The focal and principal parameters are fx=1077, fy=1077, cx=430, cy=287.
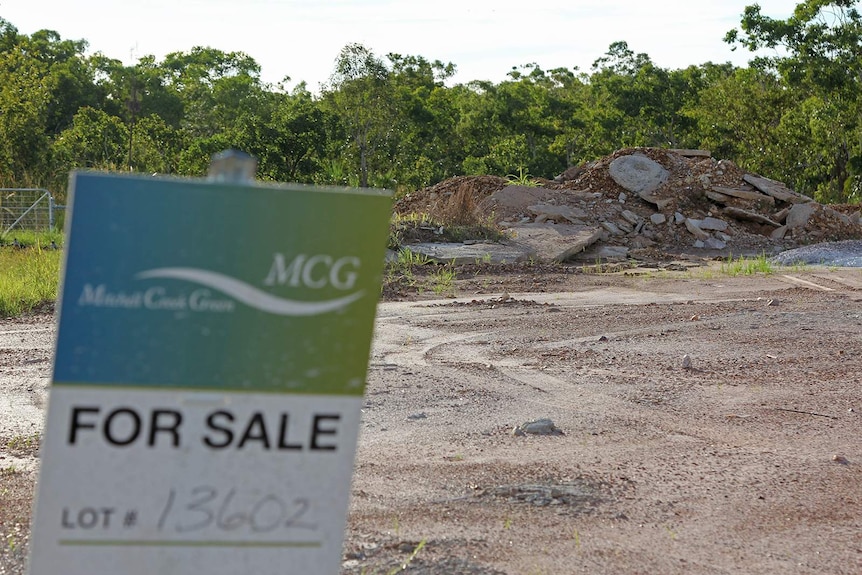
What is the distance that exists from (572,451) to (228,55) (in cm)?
7767

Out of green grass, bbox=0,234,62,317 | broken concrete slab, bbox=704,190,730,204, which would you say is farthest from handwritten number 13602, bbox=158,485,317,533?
broken concrete slab, bbox=704,190,730,204

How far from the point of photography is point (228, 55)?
79.9 meters

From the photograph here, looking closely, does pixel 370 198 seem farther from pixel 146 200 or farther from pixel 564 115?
pixel 564 115

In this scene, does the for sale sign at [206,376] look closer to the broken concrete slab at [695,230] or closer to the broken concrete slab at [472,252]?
the broken concrete slab at [472,252]

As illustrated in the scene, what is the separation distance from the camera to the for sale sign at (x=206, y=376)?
199 centimetres

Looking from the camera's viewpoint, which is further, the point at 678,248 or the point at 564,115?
the point at 564,115

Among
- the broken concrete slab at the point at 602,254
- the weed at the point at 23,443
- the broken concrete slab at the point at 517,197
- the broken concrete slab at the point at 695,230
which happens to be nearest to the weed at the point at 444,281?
the broken concrete slab at the point at 602,254

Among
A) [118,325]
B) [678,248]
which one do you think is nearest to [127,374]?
[118,325]

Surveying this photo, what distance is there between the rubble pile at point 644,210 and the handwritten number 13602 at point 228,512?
1711 centimetres

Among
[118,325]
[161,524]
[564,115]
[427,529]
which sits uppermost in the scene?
[564,115]

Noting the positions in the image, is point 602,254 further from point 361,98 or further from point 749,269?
point 361,98

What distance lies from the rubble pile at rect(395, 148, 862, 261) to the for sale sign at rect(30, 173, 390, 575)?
56.1 feet

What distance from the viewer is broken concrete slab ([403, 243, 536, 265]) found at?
17500 millimetres

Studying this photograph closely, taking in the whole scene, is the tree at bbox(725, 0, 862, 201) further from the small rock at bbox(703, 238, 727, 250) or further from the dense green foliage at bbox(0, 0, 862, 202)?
the small rock at bbox(703, 238, 727, 250)
